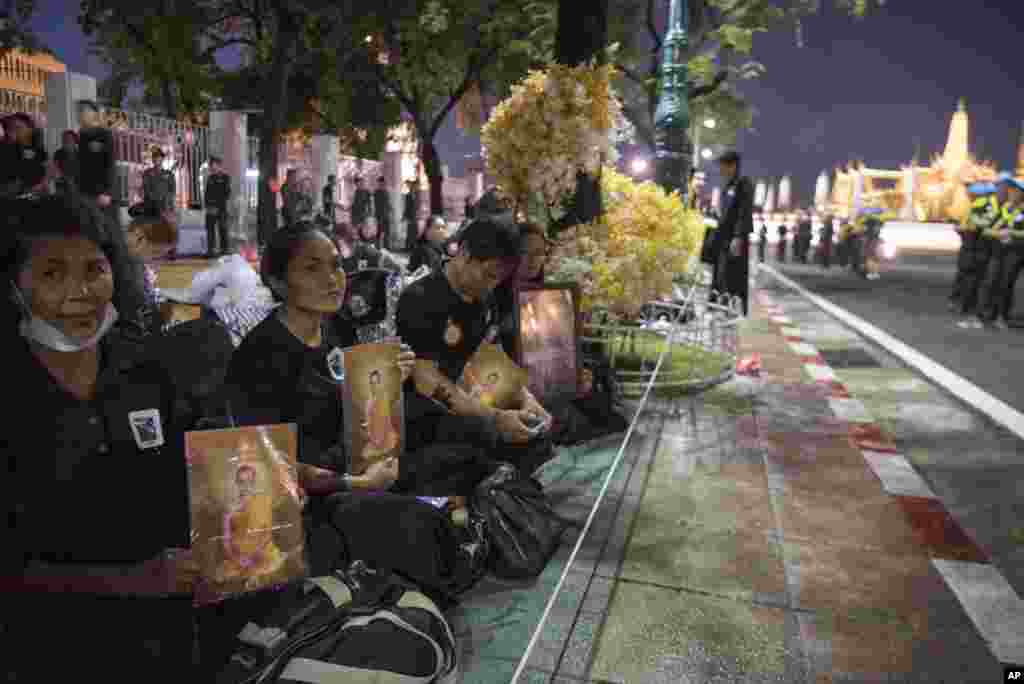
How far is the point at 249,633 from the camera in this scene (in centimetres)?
193

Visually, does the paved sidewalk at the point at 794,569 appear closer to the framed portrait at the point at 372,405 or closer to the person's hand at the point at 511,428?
the person's hand at the point at 511,428

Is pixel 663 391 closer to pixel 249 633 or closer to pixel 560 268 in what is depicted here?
pixel 560 268

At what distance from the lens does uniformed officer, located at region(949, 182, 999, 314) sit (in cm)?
1085

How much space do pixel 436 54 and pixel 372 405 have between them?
20671mm

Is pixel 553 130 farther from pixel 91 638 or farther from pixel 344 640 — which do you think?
pixel 91 638

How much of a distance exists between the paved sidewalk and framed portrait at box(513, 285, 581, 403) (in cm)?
71

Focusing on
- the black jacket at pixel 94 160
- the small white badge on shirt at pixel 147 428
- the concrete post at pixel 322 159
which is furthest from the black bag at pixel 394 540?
the concrete post at pixel 322 159

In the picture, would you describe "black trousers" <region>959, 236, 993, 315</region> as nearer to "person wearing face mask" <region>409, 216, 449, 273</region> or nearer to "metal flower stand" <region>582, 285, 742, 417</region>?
"metal flower stand" <region>582, 285, 742, 417</region>

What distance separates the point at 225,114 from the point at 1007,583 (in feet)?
49.9

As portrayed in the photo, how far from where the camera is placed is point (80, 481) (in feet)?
5.88

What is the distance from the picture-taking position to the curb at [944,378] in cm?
594

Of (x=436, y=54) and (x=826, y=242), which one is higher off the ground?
(x=436, y=54)

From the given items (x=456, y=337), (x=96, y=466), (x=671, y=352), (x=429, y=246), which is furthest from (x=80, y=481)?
(x=671, y=352)

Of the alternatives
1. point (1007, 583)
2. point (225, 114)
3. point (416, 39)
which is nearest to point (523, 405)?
point (1007, 583)
